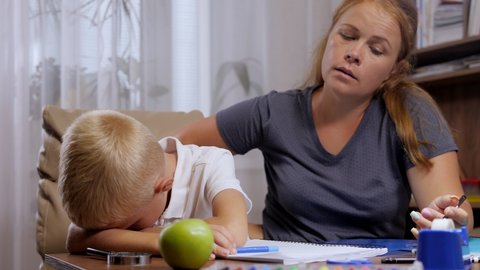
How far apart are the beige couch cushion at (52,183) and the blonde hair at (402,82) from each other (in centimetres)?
54

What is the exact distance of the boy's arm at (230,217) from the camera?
3.21 feet

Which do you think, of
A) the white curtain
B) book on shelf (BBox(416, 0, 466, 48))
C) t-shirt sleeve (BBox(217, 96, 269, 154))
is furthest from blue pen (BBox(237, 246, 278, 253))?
book on shelf (BBox(416, 0, 466, 48))

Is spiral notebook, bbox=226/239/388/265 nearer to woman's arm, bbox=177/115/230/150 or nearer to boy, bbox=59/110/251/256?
boy, bbox=59/110/251/256

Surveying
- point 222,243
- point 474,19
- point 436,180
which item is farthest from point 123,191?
point 474,19

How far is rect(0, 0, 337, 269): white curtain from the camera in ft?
6.50

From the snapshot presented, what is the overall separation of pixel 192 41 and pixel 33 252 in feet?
3.06

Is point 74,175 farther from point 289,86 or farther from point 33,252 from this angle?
point 289,86

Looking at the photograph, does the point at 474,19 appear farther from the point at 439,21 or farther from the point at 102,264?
the point at 102,264

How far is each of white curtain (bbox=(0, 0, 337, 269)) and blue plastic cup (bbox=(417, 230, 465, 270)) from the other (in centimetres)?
156

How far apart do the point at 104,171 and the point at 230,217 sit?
23cm

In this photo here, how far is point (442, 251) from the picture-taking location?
0.70 meters

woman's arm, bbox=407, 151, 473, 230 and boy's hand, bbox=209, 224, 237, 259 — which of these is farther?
woman's arm, bbox=407, 151, 473, 230

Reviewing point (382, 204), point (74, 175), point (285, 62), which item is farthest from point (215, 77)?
point (74, 175)

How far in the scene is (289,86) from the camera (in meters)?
2.64
